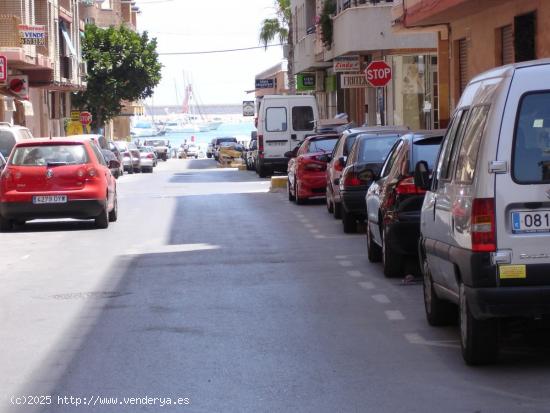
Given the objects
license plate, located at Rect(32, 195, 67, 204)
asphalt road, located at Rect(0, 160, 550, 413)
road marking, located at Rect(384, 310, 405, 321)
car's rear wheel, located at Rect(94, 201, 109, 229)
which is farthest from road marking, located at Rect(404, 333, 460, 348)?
car's rear wheel, located at Rect(94, 201, 109, 229)

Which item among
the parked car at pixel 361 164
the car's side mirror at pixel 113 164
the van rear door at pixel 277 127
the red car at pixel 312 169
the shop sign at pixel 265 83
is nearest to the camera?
the parked car at pixel 361 164

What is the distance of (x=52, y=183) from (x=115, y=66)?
59203 mm

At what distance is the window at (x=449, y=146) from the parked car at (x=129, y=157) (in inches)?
2067

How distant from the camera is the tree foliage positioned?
79.6m

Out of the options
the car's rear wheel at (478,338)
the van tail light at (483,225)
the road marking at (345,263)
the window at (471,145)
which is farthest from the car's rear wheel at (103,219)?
the van tail light at (483,225)

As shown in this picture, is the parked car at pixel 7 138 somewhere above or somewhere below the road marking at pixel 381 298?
above

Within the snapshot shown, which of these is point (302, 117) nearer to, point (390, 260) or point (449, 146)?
point (390, 260)

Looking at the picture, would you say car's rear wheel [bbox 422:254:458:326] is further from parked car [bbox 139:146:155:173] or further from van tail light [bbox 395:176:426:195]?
parked car [bbox 139:146:155:173]

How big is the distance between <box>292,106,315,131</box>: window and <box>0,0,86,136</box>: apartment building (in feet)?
32.4

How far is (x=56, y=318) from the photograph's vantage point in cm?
1134

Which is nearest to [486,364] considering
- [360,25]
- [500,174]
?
[500,174]

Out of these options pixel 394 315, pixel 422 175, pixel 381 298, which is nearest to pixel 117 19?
pixel 381 298

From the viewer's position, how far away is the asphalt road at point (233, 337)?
7.75 meters

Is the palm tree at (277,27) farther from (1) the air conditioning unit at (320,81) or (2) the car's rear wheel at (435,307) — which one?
(2) the car's rear wheel at (435,307)
